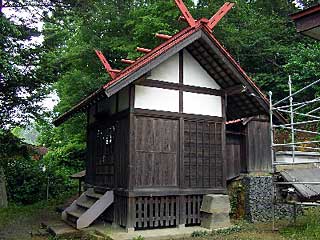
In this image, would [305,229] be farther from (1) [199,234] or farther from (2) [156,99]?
(2) [156,99]

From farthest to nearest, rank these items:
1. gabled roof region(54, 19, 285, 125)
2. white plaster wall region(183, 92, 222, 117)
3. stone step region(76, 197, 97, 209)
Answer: stone step region(76, 197, 97, 209)
white plaster wall region(183, 92, 222, 117)
gabled roof region(54, 19, 285, 125)

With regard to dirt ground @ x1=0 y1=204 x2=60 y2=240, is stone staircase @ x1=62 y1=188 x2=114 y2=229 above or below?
above

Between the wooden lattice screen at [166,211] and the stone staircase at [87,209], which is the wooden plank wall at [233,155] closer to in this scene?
the wooden lattice screen at [166,211]

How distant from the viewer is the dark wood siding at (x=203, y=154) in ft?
32.3

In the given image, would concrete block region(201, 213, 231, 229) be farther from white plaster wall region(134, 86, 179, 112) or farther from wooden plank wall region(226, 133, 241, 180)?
white plaster wall region(134, 86, 179, 112)

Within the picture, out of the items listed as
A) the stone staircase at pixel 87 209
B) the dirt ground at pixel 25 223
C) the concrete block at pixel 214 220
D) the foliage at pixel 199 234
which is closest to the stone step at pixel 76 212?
the stone staircase at pixel 87 209

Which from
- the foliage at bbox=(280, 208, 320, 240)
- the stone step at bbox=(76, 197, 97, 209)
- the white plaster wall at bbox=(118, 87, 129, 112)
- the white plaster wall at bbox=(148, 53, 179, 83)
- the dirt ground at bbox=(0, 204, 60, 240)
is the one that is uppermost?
the white plaster wall at bbox=(148, 53, 179, 83)

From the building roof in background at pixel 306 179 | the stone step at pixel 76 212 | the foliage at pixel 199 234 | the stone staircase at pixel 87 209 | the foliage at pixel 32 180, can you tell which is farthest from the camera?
the foliage at pixel 32 180

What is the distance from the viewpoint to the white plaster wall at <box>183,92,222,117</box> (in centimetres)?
1000

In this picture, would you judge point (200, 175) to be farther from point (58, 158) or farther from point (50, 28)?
point (58, 158)

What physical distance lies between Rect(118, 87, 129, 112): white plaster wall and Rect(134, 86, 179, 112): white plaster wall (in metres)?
0.29

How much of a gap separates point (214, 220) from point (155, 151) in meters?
2.42

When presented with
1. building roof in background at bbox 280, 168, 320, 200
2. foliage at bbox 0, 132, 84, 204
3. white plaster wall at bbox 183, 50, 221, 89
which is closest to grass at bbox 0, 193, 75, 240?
foliage at bbox 0, 132, 84, 204

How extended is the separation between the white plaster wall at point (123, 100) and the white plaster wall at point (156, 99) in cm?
29
